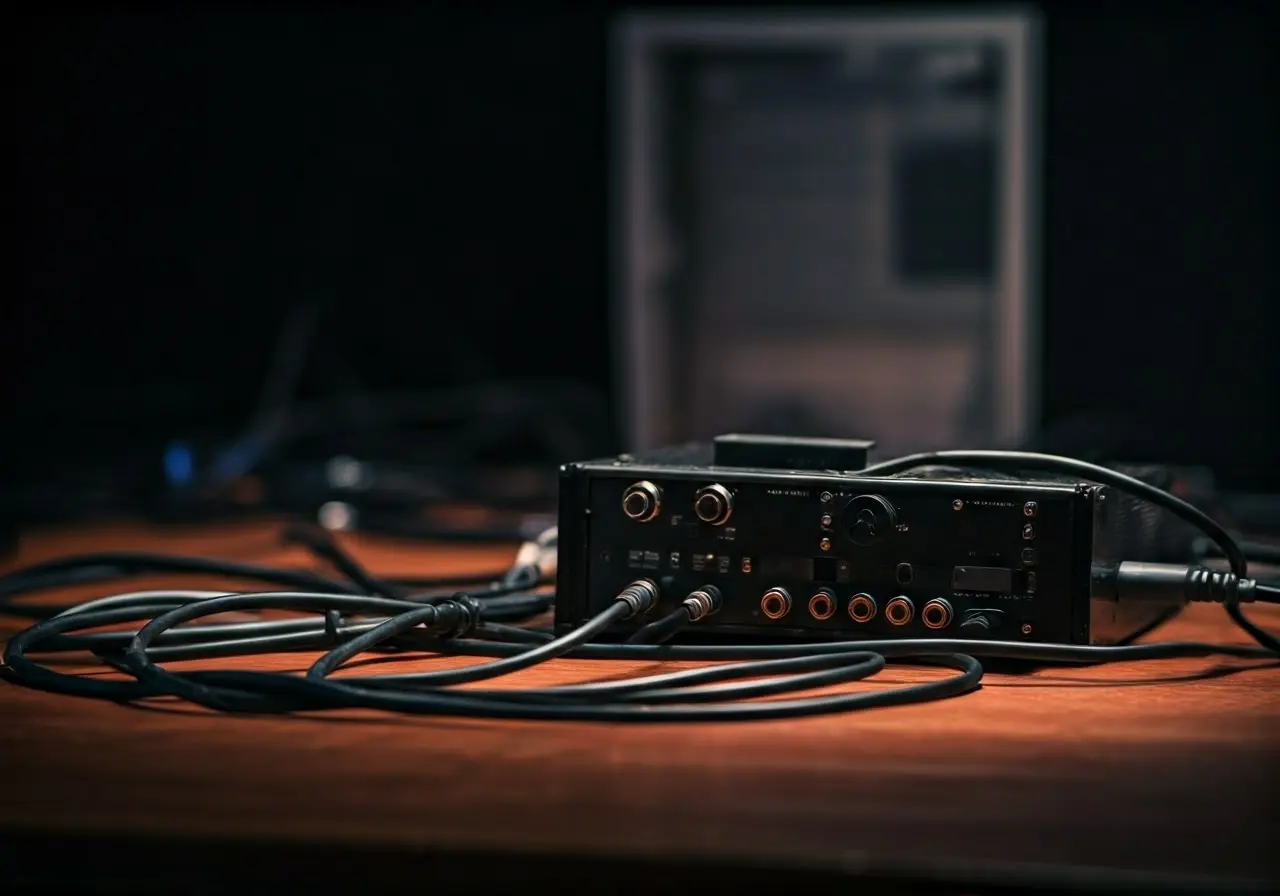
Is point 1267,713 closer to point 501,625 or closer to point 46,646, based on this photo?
point 501,625

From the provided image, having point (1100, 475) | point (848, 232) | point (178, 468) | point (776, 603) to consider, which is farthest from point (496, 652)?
point (848, 232)

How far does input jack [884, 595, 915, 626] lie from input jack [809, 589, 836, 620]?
3 cm

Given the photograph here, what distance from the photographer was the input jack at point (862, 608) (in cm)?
69

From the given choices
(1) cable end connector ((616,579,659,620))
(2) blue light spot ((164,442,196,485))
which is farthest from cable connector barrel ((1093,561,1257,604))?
(2) blue light spot ((164,442,196,485))

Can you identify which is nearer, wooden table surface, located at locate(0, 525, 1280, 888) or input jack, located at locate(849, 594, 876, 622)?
wooden table surface, located at locate(0, 525, 1280, 888)

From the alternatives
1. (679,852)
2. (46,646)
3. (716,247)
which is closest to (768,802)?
(679,852)

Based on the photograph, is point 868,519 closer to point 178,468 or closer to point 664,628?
point 664,628

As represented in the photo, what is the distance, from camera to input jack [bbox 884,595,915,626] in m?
0.69

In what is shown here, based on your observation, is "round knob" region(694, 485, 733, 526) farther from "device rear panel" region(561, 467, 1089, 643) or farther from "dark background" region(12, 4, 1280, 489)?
"dark background" region(12, 4, 1280, 489)

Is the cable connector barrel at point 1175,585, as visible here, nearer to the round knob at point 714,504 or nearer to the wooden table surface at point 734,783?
the wooden table surface at point 734,783

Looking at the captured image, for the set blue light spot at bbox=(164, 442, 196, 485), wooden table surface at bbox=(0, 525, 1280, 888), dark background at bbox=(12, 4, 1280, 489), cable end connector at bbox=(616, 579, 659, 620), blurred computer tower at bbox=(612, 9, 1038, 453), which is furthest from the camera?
dark background at bbox=(12, 4, 1280, 489)

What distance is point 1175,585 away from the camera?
70 centimetres

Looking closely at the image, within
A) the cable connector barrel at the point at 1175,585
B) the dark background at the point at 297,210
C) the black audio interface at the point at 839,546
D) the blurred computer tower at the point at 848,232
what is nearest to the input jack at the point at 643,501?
the black audio interface at the point at 839,546

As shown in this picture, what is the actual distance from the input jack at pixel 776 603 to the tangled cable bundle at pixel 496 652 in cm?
2
